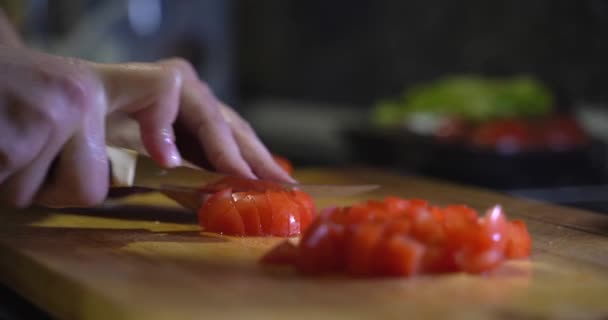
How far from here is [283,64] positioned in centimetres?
491

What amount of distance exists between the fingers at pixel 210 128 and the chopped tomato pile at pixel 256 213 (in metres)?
0.05

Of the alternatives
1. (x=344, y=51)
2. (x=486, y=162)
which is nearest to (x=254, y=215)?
(x=486, y=162)

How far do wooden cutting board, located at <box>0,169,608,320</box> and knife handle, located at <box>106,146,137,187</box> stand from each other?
72 millimetres

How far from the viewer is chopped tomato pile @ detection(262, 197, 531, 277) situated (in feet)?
4.07

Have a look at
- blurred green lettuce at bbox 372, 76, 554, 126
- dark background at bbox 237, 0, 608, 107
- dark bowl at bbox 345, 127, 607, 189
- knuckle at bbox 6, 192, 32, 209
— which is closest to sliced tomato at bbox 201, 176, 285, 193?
knuckle at bbox 6, 192, 32, 209

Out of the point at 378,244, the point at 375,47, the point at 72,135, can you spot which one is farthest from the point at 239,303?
the point at 375,47

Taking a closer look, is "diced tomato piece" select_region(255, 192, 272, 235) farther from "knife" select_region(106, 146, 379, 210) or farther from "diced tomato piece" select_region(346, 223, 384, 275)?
"diced tomato piece" select_region(346, 223, 384, 275)

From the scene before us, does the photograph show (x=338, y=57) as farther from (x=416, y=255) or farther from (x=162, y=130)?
(x=416, y=255)

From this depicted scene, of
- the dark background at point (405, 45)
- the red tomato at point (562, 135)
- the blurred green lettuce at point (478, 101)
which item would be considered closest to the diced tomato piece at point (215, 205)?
the red tomato at point (562, 135)

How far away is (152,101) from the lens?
1494 mm

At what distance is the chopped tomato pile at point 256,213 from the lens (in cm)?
149

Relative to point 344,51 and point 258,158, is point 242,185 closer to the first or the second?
point 258,158

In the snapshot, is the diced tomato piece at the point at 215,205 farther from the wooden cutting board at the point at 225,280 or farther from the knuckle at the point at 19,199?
the knuckle at the point at 19,199

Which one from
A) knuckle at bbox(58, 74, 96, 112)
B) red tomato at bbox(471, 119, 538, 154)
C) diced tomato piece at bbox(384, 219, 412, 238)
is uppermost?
knuckle at bbox(58, 74, 96, 112)
